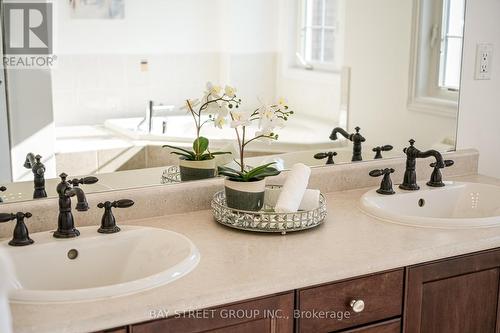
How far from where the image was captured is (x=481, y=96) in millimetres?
2559

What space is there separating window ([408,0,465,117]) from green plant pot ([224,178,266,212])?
87 centimetres

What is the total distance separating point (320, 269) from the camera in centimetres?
158

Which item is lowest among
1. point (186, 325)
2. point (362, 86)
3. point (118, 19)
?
point (186, 325)

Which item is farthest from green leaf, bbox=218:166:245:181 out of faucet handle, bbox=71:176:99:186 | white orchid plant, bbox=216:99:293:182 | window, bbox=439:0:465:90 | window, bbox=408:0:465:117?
window, bbox=439:0:465:90

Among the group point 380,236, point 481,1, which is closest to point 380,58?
point 481,1

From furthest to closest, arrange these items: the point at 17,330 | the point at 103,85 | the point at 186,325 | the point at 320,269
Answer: the point at 103,85
the point at 320,269
the point at 186,325
the point at 17,330

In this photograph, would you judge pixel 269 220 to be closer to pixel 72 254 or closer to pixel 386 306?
pixel 386 306

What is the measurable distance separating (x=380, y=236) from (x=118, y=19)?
0.94 meters

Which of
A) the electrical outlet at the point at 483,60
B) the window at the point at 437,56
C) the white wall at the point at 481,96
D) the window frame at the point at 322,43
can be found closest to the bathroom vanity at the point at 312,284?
the window frame at the point at 322,43

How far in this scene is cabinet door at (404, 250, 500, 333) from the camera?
1.77 m

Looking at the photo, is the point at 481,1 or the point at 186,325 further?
the point at 481,1

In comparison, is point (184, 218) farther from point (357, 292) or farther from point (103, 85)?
point (357, 292)

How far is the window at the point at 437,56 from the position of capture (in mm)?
2438

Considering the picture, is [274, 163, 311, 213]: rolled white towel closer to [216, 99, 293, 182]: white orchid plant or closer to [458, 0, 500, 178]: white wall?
[216, 99, 293, 182]: white orchid plant
